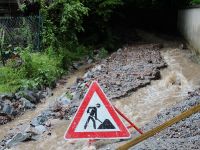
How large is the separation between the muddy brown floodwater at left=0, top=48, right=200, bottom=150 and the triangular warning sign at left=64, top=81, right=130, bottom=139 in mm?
1470

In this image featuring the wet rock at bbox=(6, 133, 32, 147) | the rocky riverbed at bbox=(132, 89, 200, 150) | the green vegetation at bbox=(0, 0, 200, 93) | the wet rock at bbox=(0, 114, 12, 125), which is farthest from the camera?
the green vegetation at bbox=(0, 0, 200, 93)

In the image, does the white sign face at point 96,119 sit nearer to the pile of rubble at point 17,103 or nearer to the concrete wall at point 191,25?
the pile of rubble at point 17,103

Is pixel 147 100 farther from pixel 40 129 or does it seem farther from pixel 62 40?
pixel 62 40

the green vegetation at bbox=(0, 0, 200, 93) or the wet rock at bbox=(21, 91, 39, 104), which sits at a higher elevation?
the green vegetation at bbox=(0, 0, 200, 93)

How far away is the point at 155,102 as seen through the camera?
1107 centimetres

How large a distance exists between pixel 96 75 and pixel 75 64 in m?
3.71

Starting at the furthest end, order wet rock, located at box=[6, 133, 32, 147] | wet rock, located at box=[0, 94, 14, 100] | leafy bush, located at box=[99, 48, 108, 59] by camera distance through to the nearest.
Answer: leafy bush, located at box=[99, 48, 108, 59], wet rock, located at box=[0, 94, 14, 100], wet rock, located at box=[6, 133, 32, 147]

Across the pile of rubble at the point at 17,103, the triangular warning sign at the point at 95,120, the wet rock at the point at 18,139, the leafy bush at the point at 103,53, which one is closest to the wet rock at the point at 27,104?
the pile of rubble at the point at 17,103

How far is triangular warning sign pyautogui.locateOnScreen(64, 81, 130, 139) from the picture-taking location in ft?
20.7

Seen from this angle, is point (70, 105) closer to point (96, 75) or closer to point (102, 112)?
point (96, 75)

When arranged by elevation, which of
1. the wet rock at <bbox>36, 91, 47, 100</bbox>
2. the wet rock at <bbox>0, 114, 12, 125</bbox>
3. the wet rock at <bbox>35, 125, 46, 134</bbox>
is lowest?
the wet rock at <bbox>0, 114, 12, 125</bbox>

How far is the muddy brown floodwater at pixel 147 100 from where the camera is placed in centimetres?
900

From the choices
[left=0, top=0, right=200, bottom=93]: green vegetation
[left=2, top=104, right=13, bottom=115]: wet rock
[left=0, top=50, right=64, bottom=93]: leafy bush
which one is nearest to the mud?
[left=2, top=104, right=13, bottom=115]: wet rock

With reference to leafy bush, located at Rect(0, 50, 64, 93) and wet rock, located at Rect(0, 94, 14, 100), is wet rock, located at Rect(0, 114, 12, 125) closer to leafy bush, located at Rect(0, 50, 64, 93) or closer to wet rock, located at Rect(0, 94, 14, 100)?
wet rock, located at Rect(0, 94, 14, 100)
